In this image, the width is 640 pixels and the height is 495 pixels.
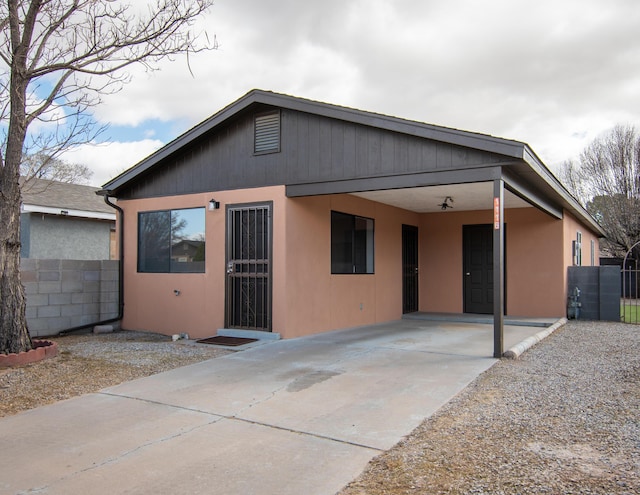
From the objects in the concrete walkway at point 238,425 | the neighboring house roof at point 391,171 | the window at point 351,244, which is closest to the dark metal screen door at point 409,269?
the window at point 351,244

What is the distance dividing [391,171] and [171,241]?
15.6 feet

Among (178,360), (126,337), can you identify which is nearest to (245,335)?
(178,360)

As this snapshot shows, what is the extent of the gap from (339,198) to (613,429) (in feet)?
20.5

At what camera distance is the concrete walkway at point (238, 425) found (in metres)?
3.18

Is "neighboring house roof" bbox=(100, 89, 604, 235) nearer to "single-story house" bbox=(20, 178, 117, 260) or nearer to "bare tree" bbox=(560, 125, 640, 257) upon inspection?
"single-story house" bbox=(20, 178, 117, 260)

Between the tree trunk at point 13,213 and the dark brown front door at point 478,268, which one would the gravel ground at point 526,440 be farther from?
the dark brown front door at point 478,268

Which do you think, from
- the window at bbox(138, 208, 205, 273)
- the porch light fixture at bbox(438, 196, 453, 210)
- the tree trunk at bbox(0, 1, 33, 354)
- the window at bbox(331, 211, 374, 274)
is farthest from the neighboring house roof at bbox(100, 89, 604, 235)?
the tree trunk at bbox(0, 1, 33, 354)

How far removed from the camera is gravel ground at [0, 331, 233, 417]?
16.9ft

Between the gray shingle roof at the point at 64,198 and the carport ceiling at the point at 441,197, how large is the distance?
30.6 ft

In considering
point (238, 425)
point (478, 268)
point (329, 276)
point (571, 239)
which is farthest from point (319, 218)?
point (571, 239)

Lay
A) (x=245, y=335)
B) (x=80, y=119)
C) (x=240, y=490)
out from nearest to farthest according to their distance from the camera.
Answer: (x=240, y=490) → (x=80, y=119) → (x=245, y=335)

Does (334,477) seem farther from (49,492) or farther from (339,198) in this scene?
(339,198)

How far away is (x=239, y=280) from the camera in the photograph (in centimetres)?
880

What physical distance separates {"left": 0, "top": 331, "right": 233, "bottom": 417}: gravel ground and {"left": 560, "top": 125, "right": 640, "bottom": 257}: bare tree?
20079mm
